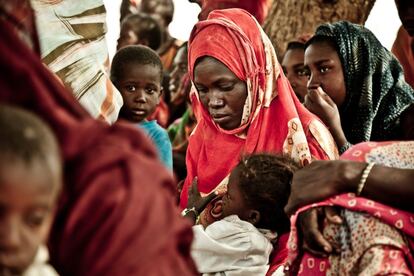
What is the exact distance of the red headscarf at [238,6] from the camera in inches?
316

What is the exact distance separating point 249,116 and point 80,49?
39.6 inches

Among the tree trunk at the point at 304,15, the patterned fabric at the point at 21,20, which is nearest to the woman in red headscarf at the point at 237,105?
the tree trunk at the point at 304,15

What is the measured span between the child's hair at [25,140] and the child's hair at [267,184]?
2.30 metres

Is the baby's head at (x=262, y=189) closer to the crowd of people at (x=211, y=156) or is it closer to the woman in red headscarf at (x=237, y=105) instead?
the crowd of people at (x=211, y=156)

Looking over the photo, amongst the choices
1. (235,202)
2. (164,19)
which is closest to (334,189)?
(235,202)

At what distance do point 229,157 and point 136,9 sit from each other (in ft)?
22.0

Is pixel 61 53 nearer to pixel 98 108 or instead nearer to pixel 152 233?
pixel 98 108

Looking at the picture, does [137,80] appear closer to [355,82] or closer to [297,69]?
[297,69]

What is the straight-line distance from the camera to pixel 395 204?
3443 millimetres

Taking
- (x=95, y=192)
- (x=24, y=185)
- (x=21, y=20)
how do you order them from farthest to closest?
(x=21, y=20), (x=95, y=192), (x=24, y=185)

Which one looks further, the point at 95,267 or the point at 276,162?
the point at 276,162

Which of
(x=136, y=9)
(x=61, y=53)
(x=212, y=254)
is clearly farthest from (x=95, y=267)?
(x=136, y=9)

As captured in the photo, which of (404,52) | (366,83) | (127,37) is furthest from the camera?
(127,37)

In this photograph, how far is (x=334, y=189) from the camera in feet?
11.6
